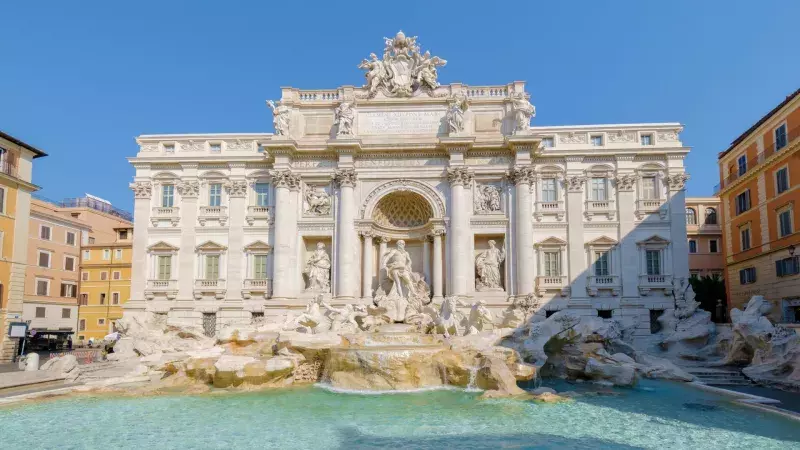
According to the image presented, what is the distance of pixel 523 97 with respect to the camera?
89.8 ft

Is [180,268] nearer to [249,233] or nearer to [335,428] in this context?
[249,233]

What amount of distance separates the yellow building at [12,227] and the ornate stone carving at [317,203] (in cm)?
1440

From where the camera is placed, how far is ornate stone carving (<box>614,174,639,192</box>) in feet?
89.0

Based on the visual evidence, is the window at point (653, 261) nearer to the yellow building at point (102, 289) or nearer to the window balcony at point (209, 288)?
the window balcony at point (209, 288)

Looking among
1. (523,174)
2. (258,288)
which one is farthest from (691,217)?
(258,288)

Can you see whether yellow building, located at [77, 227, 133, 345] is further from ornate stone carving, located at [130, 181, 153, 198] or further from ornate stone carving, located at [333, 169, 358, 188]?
ornate stone carving, located at [333, 169, 358, 188]

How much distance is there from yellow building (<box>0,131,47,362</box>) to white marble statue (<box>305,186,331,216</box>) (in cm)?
1449

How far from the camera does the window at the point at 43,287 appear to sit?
122ft

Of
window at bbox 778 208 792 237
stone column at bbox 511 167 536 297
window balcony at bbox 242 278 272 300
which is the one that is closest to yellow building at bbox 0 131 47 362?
window balcony at bbox 242 278 272 300

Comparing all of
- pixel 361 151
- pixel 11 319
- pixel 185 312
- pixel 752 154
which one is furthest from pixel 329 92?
pixel 752 154

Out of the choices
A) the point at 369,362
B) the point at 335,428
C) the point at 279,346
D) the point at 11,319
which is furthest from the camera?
the point at 11,319

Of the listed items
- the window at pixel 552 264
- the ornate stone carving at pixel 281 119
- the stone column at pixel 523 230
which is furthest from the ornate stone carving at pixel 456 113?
the ornate stone carving at pixel 281 119

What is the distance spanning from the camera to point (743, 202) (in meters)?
32.1

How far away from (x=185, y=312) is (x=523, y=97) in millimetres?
19735
